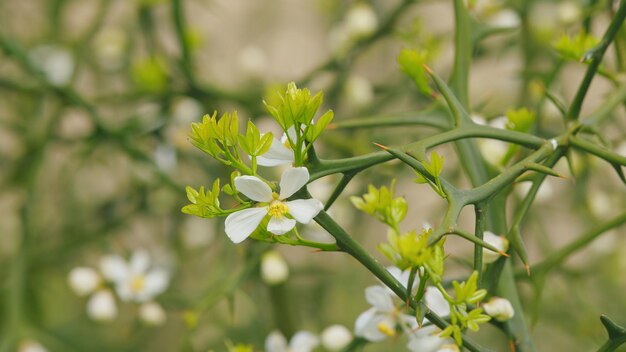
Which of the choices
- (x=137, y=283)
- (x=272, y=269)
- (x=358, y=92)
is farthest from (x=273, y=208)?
(x=358, y=92)

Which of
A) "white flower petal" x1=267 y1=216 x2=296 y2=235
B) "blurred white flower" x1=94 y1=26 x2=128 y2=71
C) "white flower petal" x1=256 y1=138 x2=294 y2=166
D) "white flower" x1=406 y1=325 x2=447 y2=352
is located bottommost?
"white flower" x1=406 y1=325 x2=447 y2=352

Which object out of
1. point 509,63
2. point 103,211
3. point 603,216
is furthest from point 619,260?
point 103,211

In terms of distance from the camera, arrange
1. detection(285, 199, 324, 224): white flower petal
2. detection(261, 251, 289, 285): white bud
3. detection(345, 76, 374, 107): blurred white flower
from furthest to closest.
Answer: detection(345, 76, 374, 107): blurred white flower → detection(261, 251, 289, 285): white bud → detection(285, 199, 324, 224): white flower petal

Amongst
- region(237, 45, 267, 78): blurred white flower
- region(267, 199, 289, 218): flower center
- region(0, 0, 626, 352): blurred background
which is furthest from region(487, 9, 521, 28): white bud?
region(267, 199, 289, 218): flower center

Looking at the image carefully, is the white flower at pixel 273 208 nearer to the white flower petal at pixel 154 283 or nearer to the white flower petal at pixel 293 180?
the white flower petal at pixel 293 180

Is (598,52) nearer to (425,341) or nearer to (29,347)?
(425,341)

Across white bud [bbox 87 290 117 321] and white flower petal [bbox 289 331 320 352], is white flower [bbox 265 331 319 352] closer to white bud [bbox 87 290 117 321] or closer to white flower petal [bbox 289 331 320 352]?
white flower petal [bbox 289 331 320 352]

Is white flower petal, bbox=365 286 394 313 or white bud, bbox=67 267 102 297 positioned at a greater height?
white flower petal, bbox=365 286 394 313

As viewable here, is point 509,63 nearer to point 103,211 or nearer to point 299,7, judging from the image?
point 299,7
